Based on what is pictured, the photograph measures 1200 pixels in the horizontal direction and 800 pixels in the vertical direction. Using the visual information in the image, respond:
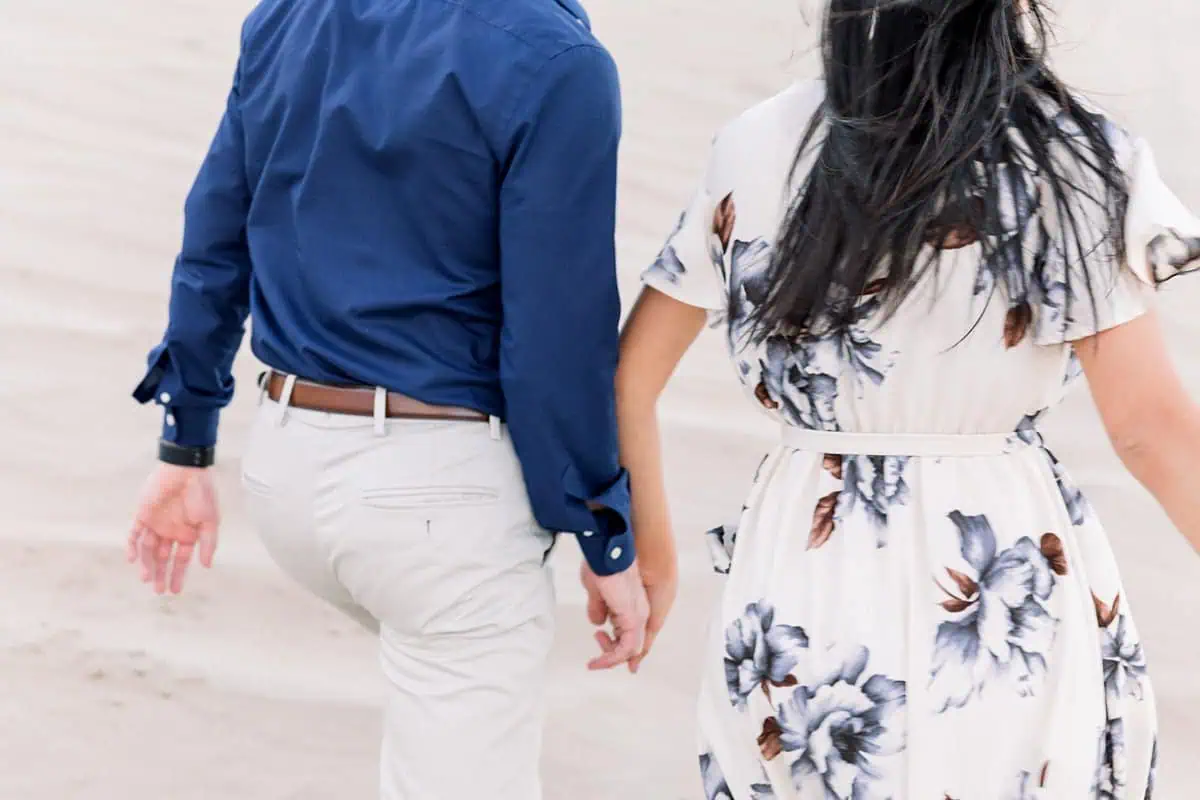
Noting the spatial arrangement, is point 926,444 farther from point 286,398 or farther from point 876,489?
point 286,398

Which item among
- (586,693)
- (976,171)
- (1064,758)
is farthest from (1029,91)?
(586,693)

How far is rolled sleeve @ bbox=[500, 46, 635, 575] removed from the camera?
4.75 ft

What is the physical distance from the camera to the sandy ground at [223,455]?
8.99 ft

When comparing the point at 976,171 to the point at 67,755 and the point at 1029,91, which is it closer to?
the point at 1029,91

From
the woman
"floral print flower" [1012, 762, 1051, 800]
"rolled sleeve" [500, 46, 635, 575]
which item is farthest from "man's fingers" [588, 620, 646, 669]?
"floral print flower" [1012, 762, 1051, 800]

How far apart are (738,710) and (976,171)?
557mm

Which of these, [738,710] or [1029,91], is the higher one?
[1029,91]

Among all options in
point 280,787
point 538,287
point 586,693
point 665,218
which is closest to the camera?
point 538,287

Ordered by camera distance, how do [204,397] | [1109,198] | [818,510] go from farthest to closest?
1. [204,397]
2. [818,510]
3. [1109,198]

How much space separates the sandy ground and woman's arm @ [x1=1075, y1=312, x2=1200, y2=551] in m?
1.21

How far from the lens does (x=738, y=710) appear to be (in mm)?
1414

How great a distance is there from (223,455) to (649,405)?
1985 mm

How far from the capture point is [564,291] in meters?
1.48

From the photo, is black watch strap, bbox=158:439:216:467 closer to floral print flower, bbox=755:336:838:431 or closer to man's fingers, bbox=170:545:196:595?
man's fingers, bbox=170:545:196:595
